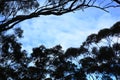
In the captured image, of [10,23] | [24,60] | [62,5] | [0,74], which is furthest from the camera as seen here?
[24,60]

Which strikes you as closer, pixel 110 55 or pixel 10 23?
pixel 10 23

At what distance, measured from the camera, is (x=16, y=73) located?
2378 cm

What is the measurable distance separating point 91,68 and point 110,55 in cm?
190

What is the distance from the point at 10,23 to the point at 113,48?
1497 cm

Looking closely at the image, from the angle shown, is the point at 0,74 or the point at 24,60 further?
the point at 24,60

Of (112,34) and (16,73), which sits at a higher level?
(112,34)

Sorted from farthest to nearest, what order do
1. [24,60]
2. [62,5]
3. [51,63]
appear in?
[51,63]
[24,60]
[62,5]

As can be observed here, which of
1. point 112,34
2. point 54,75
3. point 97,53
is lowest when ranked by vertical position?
point 54,75

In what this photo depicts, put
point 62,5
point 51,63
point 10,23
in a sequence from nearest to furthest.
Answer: point 10,23 < point 62,5 < point 51,63

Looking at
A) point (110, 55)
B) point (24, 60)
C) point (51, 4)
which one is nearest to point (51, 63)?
point (24, 60)

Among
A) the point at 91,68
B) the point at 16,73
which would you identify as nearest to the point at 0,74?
the point at 16,73

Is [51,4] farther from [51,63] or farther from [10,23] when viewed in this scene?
[51,63]

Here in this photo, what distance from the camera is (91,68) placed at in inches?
1018

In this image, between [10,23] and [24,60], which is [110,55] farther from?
[10,23]
